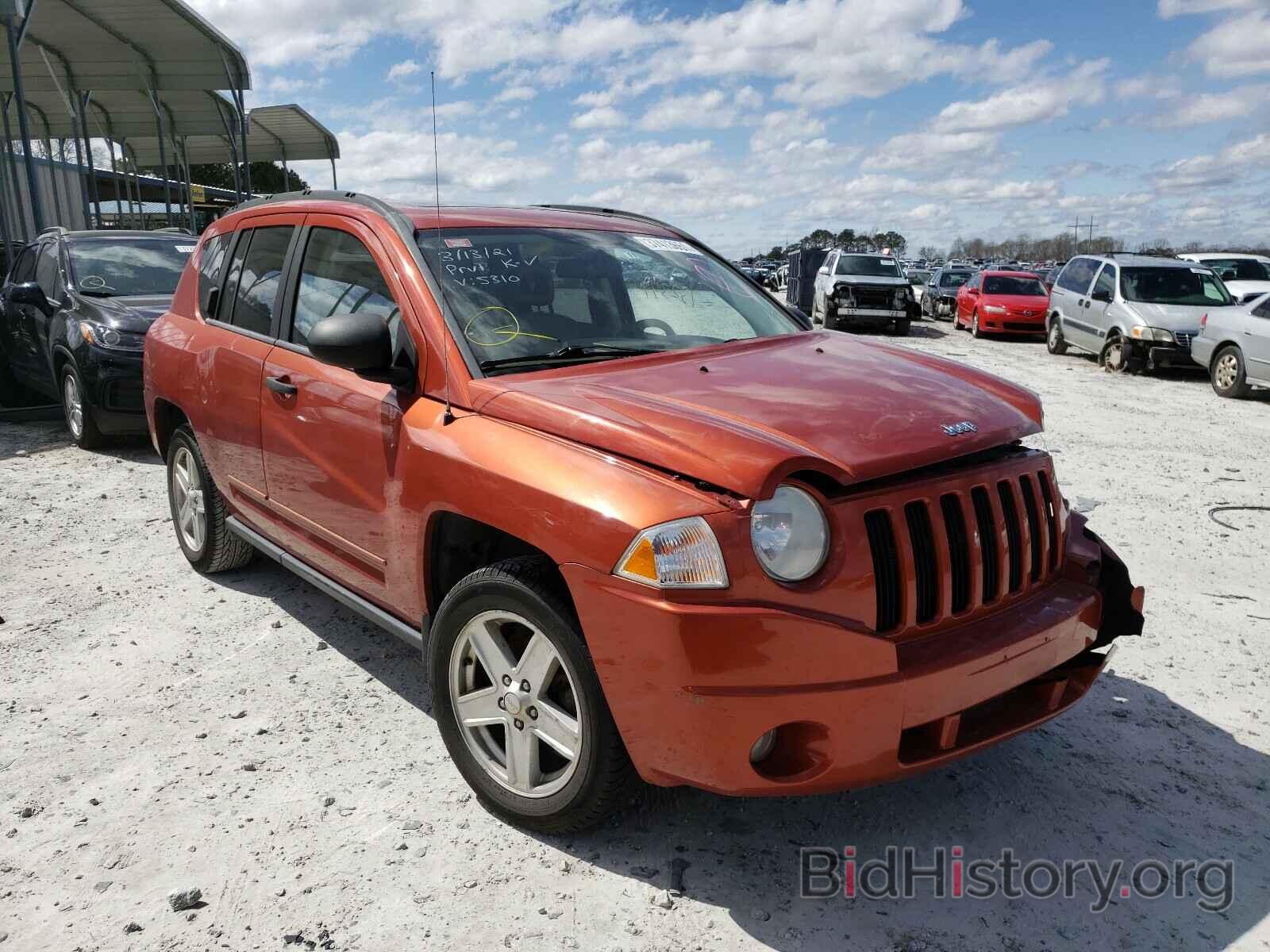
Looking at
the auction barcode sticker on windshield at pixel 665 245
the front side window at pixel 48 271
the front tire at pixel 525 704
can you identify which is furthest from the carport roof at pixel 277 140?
the front tire at pixel 525 704

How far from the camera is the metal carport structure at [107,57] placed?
13.7 meters

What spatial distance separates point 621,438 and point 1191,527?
5.04 m

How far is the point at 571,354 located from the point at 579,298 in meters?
0.37

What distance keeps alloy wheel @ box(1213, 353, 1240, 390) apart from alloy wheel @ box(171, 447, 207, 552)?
12.2m

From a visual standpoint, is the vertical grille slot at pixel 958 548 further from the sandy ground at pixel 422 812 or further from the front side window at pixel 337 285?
the front side window at pixel 337 285

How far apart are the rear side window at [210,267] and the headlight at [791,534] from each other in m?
3.43

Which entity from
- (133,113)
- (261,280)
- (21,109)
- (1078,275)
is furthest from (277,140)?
(261,280)

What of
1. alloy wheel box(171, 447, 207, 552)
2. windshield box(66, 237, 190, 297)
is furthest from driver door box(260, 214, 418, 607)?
windshield box(66, 237, 190, 297)

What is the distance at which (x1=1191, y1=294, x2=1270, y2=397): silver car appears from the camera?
38.5 feet

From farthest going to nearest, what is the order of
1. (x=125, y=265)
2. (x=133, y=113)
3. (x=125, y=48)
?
(x=133, y=113)
(x=125, y=48)
(x=125, y=265)

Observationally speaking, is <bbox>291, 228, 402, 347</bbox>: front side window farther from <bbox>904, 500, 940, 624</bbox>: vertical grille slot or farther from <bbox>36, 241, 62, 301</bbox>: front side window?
<bbox>36, 241, 62, 301</bbox>: front side window

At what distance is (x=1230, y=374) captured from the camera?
12.3 meters

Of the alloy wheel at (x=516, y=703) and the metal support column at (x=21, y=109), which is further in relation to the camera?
the metal support column at (x=21, y=109)

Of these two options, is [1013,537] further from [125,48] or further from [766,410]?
[125,48]
